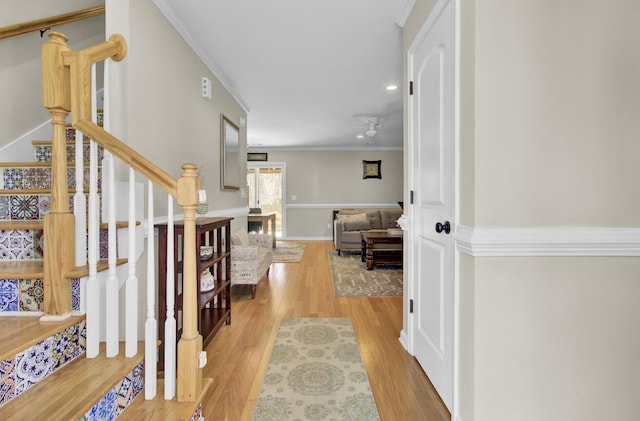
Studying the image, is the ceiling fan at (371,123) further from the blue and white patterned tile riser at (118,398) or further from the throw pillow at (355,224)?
the blue and white patterned tile riser at (118,398)

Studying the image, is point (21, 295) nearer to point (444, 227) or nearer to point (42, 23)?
point (42, 23)

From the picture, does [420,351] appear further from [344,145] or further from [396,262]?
[344,145]

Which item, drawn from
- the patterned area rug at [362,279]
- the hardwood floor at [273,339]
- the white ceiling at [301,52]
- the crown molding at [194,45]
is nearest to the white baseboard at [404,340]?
the hardwood floor at [273,339]

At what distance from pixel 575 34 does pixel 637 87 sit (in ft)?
1.09

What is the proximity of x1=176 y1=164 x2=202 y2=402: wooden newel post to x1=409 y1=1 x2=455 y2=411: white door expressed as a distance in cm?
115

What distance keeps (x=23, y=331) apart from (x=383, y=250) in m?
4.11

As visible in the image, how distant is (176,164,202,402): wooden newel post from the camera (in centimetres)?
122

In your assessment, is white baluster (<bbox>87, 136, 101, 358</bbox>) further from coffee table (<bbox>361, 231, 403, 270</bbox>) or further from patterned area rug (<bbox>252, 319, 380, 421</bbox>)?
coffee table (<bbox>361, 231, 403, 270</bbox>)

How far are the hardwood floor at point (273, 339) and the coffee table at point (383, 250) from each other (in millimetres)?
939

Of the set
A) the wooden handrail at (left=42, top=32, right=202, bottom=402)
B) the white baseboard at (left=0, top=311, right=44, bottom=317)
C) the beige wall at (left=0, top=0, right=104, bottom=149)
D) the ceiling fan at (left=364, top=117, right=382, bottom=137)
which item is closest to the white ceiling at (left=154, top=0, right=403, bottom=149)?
the ceiling fan at (left=364, top=117, right=382, bottom=137)

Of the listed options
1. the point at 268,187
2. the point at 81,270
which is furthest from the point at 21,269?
the point at 268,187

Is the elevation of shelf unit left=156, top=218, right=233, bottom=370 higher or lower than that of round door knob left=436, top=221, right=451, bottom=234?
lower

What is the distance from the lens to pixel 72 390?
3.47 feet

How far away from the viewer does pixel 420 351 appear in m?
1.91
